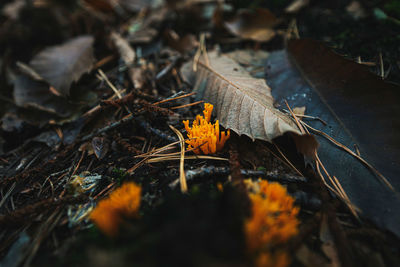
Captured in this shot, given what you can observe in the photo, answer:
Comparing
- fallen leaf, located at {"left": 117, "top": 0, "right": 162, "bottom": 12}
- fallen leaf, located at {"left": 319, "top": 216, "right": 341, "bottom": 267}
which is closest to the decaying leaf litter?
fallen leaf, located at {"left": 319, "top": 216, "right": 341, "bottom": 267}

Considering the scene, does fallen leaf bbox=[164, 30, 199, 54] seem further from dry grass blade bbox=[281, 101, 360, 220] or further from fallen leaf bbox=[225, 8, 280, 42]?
dry grass blade bbox=[281, 101, 360, 220]

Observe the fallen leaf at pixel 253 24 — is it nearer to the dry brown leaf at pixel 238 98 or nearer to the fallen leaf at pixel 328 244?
the dry brown leaf at pixel 238 98

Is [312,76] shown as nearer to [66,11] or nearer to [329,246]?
[329,246]

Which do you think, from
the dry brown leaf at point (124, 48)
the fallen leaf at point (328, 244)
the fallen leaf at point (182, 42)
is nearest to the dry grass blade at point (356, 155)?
the fallen leaf at point (328, 244)

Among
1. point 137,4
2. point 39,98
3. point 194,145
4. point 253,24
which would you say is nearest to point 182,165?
point 194,145

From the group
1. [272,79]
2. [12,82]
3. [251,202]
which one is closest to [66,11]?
[12,82]

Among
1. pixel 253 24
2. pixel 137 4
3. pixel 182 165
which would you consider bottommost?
pixel 182 165

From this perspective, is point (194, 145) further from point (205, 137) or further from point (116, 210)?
point (116, 210)

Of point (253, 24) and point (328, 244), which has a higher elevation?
point (253, 24)
